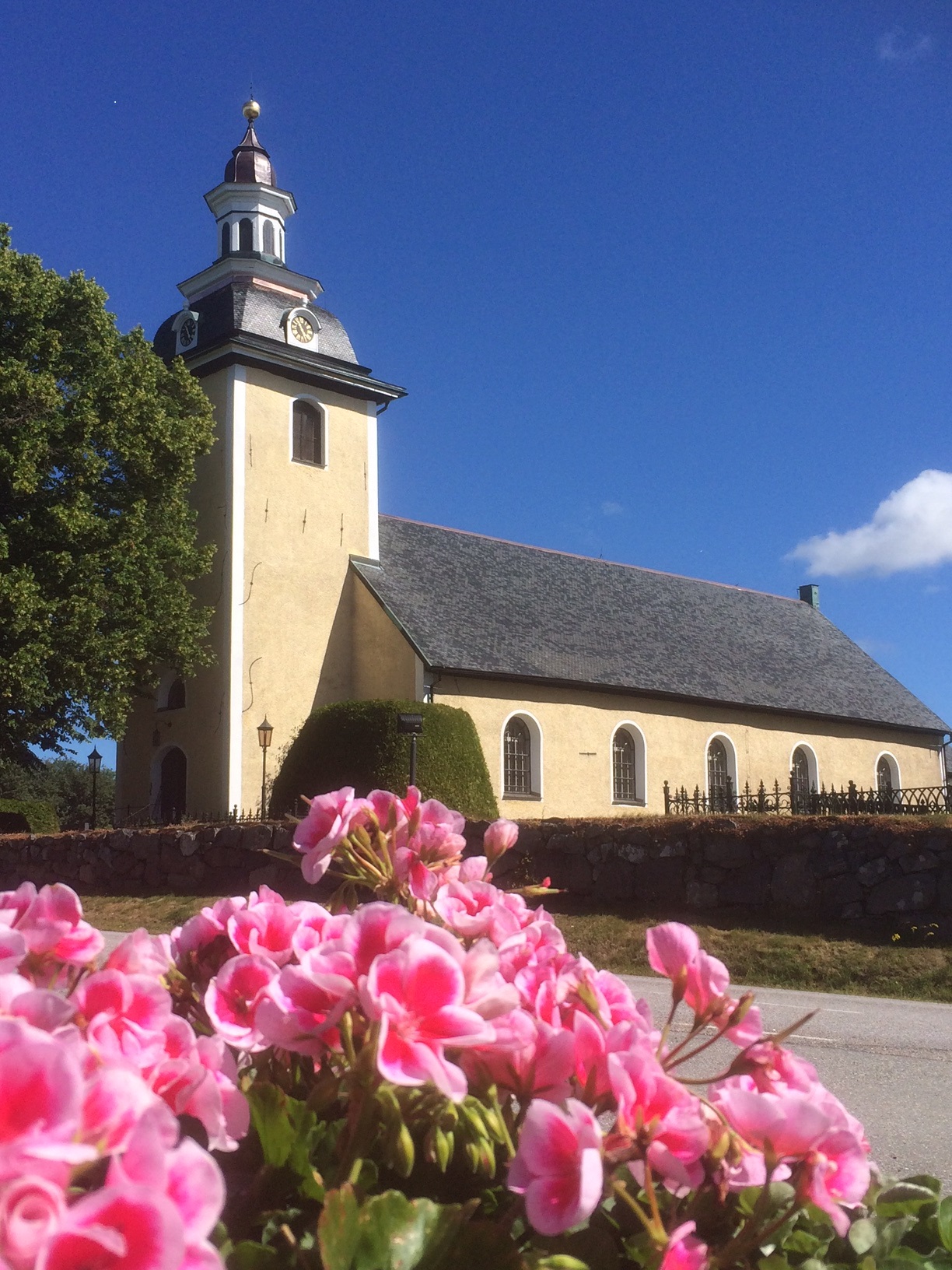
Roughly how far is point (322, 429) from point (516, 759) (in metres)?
9.26

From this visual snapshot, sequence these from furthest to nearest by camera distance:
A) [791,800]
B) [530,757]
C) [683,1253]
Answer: [791,800] → [530,757] → [683,1253]

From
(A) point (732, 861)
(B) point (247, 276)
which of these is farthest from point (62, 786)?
(A) point (732, 861)

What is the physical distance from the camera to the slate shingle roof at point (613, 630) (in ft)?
89.1

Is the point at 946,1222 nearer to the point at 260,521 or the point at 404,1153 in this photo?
the point at 404,1153

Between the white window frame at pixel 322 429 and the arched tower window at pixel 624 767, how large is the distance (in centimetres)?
989

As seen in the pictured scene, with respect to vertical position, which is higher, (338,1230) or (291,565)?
(291,565)

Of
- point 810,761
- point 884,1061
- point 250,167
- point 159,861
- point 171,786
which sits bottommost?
point 884,1061

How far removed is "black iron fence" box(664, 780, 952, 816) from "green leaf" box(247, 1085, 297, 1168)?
22.7m

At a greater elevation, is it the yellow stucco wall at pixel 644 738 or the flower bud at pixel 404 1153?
the yellow stucco wall at pixel 644 738

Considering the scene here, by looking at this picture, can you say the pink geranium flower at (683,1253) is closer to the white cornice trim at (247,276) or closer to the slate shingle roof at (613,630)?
the slate shingle roof at (613,630)

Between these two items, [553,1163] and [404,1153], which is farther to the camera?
[404,1153]

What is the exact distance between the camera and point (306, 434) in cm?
2784

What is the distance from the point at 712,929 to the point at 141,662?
49.8 feet

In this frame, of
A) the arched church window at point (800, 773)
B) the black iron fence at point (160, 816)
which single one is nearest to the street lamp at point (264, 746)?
the black iron fence at point (160, 816)
